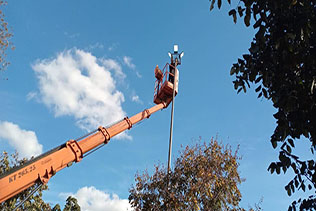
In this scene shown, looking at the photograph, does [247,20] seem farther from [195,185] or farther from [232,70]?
[195,185]

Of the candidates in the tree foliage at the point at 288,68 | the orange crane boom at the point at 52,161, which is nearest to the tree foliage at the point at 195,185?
the orange crane boom at the point at 52,161

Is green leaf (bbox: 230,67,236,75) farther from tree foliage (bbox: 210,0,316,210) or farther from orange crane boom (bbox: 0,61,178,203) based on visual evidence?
orange crane boom (bbox: 0,61,178,203)

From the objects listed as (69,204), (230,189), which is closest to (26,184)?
(230,189)

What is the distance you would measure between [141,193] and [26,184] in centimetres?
556

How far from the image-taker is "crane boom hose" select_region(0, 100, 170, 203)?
31.9 feet

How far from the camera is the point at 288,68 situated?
11.1 ft

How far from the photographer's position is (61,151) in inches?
457

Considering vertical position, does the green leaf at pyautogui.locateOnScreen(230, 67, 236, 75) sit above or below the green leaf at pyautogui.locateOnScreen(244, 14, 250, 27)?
below

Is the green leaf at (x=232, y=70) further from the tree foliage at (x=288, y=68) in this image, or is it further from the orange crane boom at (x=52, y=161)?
the orange crane boom at (x=52, y=161)

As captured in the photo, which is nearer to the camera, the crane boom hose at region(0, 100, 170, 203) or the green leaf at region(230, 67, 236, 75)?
the green leaf at region(230, 67, 236, 75)

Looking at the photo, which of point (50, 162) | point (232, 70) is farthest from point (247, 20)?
point (50, 162)

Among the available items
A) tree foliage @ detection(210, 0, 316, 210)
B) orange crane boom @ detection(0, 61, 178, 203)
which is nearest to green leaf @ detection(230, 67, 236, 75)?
tree foliage @ detection(210, 0, 316, 210)

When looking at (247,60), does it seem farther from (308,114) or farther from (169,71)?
(169,71)

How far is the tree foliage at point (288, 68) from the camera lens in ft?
10.9
